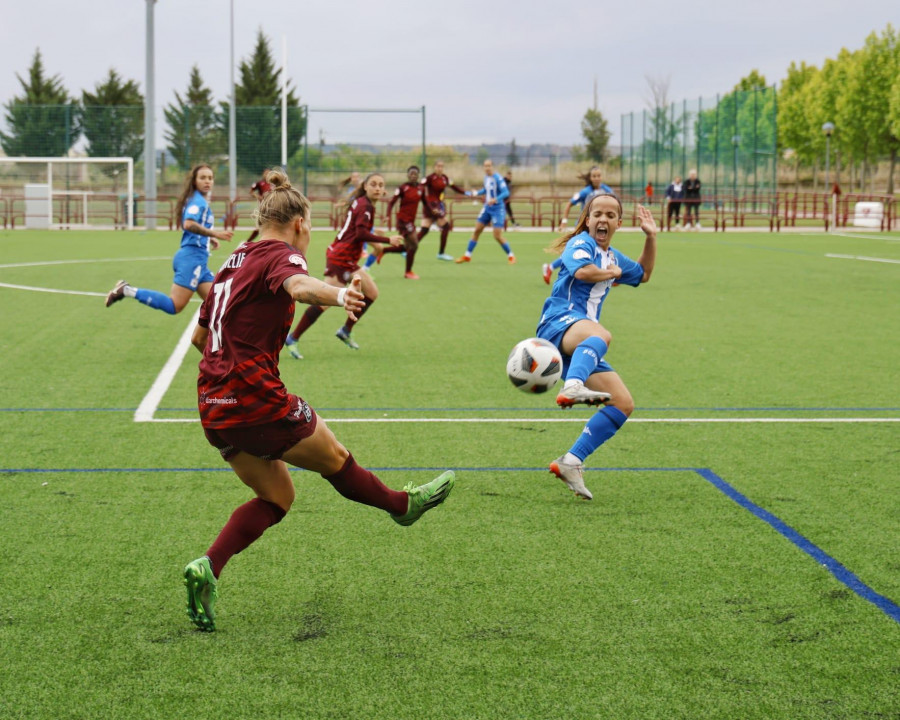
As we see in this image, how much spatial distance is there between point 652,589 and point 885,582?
987 millimetres

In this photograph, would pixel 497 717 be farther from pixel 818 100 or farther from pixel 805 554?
pixel 818 100

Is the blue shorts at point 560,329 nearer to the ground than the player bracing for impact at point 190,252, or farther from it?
nearer to the ground

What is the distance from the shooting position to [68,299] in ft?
50.0

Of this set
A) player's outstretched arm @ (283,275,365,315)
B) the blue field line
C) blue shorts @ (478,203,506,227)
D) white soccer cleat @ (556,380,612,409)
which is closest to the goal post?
blue shorts @ (478,203,506,227)

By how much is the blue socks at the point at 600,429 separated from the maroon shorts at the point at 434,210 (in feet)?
53.7

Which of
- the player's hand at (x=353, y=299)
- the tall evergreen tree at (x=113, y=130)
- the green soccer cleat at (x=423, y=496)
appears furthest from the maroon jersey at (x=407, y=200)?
the tall evergreen tree at (x=113, y=130)

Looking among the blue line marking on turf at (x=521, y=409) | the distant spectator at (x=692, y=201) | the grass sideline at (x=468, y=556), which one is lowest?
the grass sideline at (x=468, y=556)

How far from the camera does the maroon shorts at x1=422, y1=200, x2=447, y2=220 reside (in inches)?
871

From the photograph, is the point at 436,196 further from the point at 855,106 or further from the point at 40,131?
the point at 855,106


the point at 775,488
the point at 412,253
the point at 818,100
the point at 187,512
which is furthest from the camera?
the point at 818,100

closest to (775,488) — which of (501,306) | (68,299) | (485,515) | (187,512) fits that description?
(485,515)

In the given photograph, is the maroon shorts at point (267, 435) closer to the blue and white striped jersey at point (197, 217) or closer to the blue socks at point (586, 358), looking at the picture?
the blue socks at point (586, 358)

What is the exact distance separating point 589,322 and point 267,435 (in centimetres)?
269

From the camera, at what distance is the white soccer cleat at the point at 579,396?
217 inches
